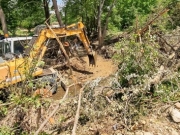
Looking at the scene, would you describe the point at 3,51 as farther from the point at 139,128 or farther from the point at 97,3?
the point at 97,3

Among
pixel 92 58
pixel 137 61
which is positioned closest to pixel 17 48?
pixel 92 58

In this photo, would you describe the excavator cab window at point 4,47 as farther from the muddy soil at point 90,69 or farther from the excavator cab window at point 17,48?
the muddy soil at point 90,69

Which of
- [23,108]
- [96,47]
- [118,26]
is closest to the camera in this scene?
[23,108]

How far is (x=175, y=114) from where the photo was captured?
5.07 metres

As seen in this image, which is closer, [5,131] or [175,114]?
[5,131]

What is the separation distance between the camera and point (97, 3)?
59.5ft

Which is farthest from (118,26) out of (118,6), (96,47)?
(96,47)

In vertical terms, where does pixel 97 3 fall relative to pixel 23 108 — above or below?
above

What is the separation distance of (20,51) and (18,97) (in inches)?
205

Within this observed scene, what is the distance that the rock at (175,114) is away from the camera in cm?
502

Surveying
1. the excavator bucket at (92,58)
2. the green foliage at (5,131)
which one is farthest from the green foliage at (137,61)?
the excavator bucket at (92,58)

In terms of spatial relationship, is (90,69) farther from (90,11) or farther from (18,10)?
(18,10)

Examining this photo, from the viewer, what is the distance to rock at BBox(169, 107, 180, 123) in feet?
16.5

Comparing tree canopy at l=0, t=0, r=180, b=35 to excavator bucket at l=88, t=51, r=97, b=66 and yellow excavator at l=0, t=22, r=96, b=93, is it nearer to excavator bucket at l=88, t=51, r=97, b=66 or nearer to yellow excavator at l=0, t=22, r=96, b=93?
excavator bucket at l=88, t=51, r=97, b=66
